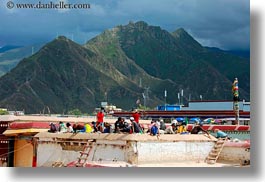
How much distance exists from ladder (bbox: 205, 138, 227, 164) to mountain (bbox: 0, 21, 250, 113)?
343 ft

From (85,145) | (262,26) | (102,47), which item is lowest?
(85,145)

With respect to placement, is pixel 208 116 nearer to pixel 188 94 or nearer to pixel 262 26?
pixel 262 26

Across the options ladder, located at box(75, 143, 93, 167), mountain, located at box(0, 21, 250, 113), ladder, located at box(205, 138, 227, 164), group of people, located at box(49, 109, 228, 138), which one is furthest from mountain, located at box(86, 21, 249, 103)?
ladder, located at box(75, 143, 93, 167)

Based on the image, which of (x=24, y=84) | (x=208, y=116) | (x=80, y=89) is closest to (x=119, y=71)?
(x=80, y=89)

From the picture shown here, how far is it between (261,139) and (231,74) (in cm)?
16781

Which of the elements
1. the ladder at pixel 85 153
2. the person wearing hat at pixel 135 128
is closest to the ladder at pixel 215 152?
the person wearing hat at pixel 135 128

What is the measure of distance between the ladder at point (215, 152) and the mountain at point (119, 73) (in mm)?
104451

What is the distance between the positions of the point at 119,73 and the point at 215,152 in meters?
144

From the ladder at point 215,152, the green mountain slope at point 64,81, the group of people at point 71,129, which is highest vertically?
the green mountain slope at point 64,81

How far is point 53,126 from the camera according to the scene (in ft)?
57.8

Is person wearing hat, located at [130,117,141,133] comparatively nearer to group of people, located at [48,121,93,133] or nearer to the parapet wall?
the parapet wall

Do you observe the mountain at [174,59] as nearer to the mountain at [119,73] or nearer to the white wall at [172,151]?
the mountain at [119,73]

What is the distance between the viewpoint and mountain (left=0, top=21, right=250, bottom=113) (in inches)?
5379

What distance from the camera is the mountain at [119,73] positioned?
136625 millimetres
